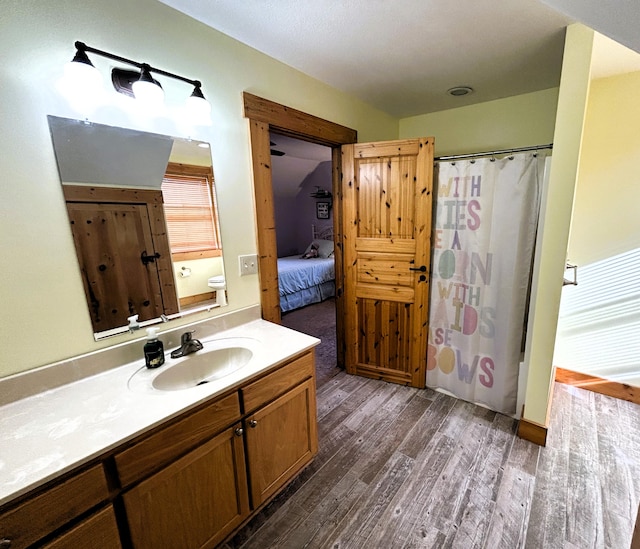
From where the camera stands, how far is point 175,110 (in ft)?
4.59

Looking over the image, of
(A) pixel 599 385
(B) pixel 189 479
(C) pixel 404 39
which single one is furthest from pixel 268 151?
(A) pixel 599 385

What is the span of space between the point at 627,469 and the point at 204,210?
2.69m

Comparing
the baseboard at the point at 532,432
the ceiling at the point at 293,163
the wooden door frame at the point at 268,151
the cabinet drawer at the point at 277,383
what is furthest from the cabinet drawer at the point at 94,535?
the ceiling at the point at 293,163

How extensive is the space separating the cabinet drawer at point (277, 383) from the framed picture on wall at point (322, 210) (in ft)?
15.7

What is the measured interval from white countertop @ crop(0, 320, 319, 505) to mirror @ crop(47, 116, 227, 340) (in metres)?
0.27

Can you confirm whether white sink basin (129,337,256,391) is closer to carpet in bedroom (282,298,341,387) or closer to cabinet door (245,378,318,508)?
cabinet door (245,378,318,508)

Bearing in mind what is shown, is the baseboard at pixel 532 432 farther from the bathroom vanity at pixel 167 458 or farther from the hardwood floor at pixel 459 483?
the bathroom vanity at pixel 167 458

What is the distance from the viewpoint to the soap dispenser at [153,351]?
1.27m

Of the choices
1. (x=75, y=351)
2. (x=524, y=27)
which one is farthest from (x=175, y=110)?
(x=524, y=27)

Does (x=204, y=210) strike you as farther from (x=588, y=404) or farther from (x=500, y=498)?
(x=588, y=404)

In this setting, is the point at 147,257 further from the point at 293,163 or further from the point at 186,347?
the point at 293,163

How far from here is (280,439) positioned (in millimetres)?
1405

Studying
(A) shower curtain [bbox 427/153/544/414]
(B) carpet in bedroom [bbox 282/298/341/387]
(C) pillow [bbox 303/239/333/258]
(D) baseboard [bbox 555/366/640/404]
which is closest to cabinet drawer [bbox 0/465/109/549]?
(B) carpet in bedroom [bbox 282/298/341/387]

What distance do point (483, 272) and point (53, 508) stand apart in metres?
2.36
